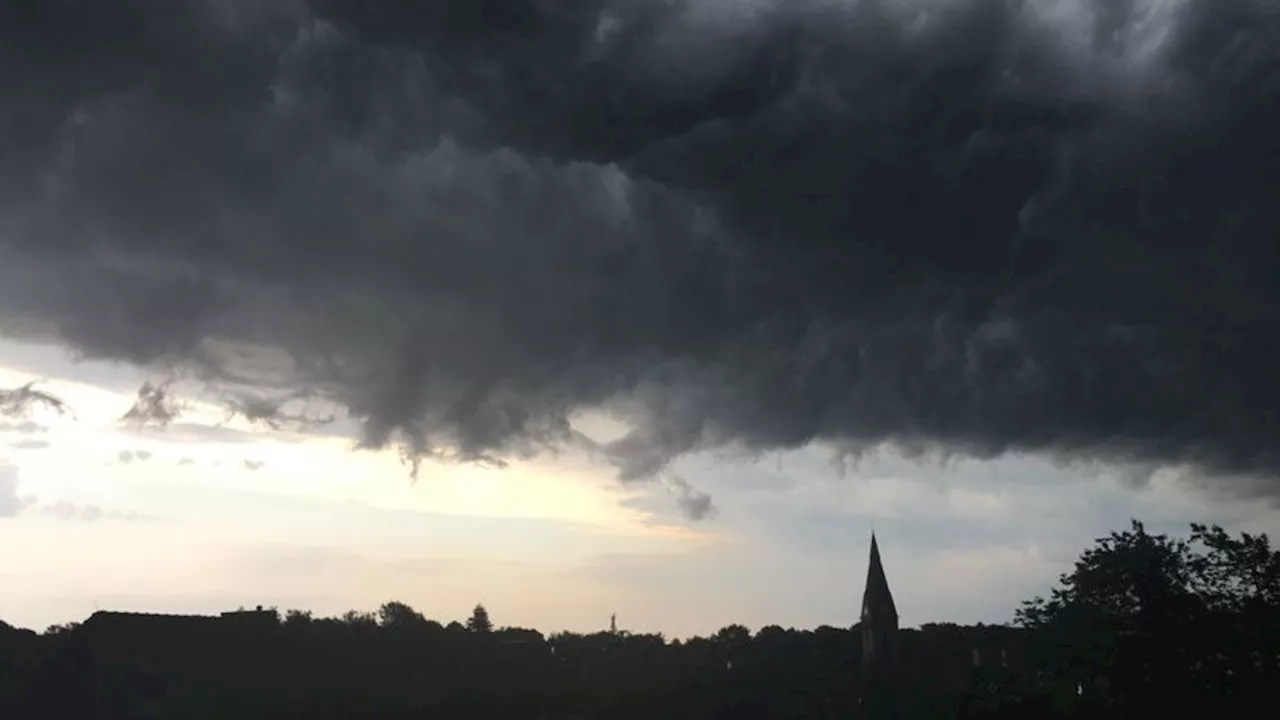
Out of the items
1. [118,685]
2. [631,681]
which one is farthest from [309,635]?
[631,681]

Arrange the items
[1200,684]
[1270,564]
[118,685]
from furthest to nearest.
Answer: [118,685] → [1270,564] → [1200,684]

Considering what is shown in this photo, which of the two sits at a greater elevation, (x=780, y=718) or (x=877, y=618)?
(x=877, y=618)

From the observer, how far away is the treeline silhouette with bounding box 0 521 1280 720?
65.5 m

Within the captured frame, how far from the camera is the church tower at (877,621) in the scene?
11675cm

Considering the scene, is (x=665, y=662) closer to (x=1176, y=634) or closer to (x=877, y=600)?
(x=877, y=600)

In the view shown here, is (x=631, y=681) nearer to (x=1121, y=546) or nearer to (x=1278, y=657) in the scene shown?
(x=1121, y=546)

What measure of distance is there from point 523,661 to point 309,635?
20.9m

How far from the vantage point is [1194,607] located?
66.1 m

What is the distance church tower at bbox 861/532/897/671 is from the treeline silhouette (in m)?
1.72

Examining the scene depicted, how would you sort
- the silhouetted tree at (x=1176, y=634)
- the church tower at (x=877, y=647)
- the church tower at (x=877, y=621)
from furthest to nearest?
1. the church tower at (x=877, y=621)
2. the church tower at (x=877, y=647)
3. the silhouetted tree at (x=1176, y=634)

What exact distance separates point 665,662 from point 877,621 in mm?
21963

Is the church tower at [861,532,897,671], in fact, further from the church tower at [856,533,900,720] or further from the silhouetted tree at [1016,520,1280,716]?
the silhouetted tree at [1016,520,1280,716]

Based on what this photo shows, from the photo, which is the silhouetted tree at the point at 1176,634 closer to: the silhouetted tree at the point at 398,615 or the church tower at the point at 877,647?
the church tower at the point at 877,647

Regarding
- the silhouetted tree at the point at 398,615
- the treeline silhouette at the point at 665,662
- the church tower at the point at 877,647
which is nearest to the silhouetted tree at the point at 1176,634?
the treeline silhouette at the point at 665,662
